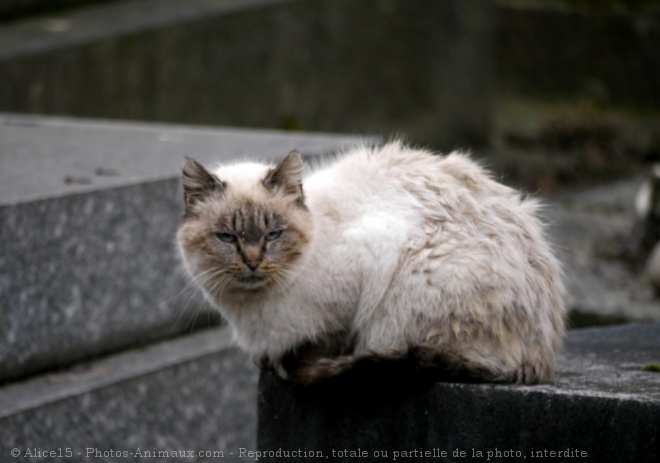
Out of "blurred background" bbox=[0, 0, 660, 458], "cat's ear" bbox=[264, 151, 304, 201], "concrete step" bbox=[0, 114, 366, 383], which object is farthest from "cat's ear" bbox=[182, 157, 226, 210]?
"blurred background" bbox=[0, 0, 660, 458]

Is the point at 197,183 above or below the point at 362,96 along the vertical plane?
below

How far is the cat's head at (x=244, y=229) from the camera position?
9.59 ft

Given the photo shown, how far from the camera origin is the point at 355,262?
2961 millimetres

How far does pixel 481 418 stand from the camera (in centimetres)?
284

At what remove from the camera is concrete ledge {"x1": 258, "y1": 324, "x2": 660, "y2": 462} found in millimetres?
2686

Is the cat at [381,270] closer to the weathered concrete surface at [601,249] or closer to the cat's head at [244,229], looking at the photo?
the cat's head at [244,229]

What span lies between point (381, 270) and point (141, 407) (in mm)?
1648

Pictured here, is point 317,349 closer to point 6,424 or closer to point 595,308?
point 6,424

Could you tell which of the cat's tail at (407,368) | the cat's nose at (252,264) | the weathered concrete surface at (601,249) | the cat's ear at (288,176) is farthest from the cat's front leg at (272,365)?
the weathered concrete surface at (601,249)

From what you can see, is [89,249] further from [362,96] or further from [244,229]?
[362,96]

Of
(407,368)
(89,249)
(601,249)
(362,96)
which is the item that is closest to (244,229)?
(407,368)

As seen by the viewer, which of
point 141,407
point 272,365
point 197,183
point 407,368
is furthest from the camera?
point 141,407

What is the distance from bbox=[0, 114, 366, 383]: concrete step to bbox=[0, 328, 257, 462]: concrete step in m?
0.12

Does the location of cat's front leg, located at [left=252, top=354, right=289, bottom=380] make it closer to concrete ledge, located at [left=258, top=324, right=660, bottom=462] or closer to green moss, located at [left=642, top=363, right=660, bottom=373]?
concrete ledge, located at [left=258, top=324, right=660, bottom=462]
